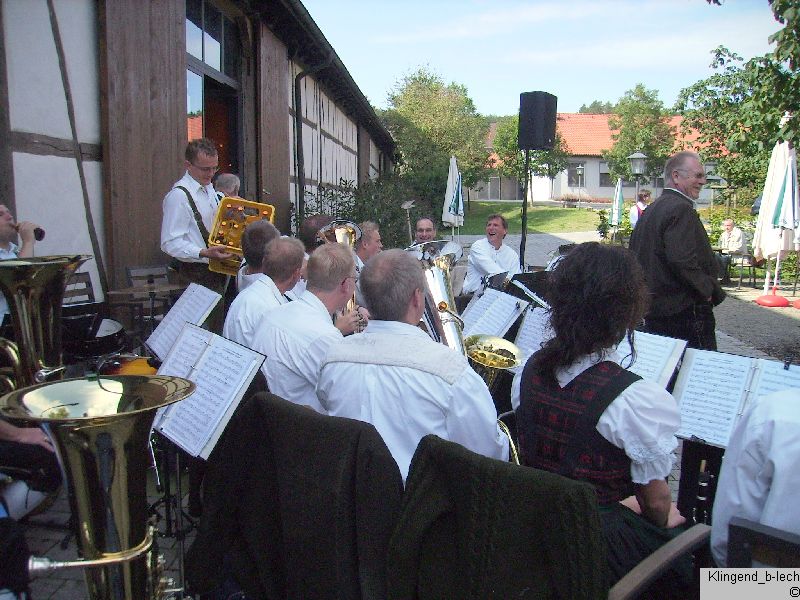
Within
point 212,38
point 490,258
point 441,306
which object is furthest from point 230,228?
point 212,38

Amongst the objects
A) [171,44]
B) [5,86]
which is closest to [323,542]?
[5,86]

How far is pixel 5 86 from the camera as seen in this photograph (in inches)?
159

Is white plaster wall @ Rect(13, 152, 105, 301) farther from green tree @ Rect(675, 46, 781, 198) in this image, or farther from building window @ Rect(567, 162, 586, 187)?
building window @ Rect(567, 162, 586, 187)

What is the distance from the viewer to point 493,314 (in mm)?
4102

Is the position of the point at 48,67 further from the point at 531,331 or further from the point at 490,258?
the point at 490,258

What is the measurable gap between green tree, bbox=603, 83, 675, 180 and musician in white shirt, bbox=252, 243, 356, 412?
39.6 metres

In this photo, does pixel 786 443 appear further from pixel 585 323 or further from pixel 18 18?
pixel 18 18

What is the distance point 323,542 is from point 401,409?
519 mm

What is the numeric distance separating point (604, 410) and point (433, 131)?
3342cm

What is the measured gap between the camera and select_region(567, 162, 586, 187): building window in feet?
171

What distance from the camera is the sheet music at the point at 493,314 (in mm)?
4023

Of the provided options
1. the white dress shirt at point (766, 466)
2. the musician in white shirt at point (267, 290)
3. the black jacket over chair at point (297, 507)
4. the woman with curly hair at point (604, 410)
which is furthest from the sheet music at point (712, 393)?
the musician in white shirt at point (267, 290)

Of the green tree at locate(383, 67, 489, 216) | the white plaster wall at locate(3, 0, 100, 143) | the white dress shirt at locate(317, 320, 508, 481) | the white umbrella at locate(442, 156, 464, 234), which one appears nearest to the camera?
the white dress shirt at locate(317, 320, 508, 481)

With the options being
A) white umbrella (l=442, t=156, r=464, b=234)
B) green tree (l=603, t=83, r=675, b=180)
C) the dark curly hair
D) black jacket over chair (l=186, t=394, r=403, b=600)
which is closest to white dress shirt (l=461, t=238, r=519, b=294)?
the dark curly hair
